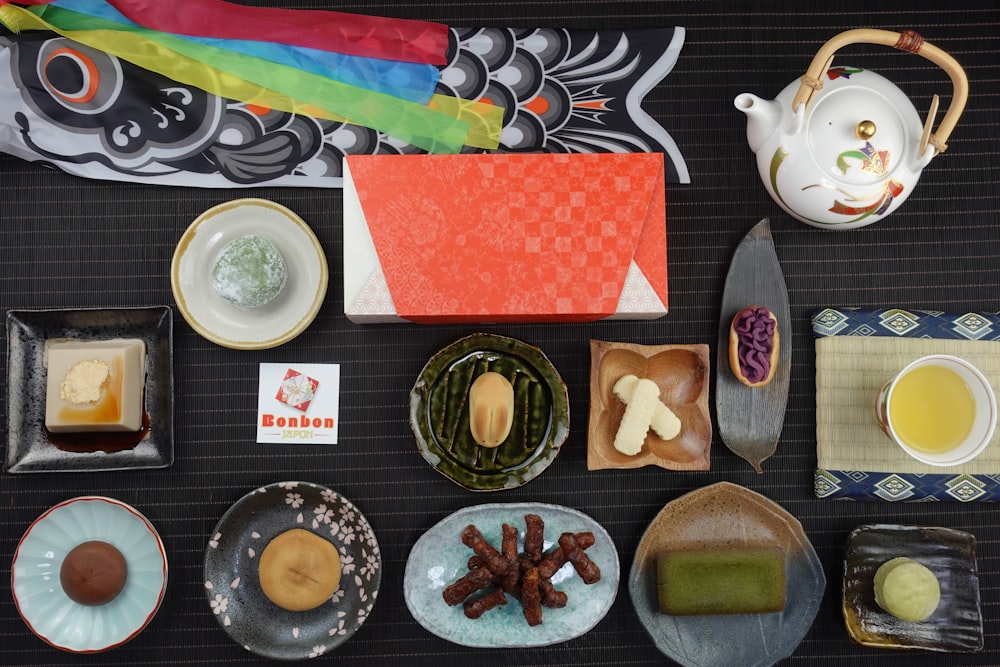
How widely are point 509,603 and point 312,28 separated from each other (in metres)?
1.10

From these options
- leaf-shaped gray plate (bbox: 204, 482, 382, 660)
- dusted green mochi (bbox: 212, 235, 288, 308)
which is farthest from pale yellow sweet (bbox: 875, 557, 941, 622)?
dusted green mochi (bbox: 212, 235, 288, 308)

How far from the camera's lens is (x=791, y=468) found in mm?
1279

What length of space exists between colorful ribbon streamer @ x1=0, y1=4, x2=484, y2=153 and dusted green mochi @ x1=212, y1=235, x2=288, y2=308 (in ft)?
0.94

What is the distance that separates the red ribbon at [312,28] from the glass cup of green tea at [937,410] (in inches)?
39.2

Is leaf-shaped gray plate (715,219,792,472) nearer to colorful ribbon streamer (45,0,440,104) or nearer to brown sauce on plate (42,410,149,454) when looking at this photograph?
colorful ribbon streamer (45,0,440,104)

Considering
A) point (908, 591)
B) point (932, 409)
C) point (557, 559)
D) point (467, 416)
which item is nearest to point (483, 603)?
point (557, 559)

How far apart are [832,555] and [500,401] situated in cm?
67

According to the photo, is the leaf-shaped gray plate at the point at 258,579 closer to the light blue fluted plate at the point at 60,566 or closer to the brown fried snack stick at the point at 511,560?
the light blue fluted plate at the point at 60,566

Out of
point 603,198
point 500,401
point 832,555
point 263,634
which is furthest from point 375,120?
point 832,555

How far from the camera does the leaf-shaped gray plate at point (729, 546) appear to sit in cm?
123

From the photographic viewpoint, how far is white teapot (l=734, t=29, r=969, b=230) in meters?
1.11

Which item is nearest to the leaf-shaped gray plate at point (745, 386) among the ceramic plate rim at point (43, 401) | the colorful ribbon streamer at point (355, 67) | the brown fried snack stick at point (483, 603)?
the brown fried snack stick at point (483, 603)

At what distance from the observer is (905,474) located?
1265mm

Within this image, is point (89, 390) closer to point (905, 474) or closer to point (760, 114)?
point (760, 114)
